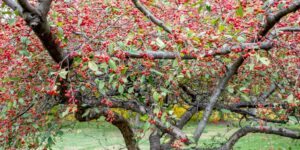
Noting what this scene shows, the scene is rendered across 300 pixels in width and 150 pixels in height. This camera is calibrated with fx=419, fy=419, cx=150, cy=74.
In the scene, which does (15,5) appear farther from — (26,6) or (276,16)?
(276,16)

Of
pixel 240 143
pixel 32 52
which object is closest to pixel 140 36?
pixel 32 52

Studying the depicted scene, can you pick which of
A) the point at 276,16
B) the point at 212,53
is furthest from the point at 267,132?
the point at 276,16

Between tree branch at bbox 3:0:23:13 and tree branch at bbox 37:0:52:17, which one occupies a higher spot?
tree branch at bbox 37:0:52:17

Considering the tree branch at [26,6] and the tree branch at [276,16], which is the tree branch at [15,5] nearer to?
the tree branch at [26,6]

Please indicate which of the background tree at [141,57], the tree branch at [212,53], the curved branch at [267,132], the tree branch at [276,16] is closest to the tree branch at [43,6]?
the background tree at [141,57]

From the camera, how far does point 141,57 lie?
3.05 meters

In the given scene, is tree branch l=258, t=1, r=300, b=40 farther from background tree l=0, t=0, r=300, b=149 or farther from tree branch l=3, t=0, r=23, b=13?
tree branch l=3, t=0, r=23, b=13

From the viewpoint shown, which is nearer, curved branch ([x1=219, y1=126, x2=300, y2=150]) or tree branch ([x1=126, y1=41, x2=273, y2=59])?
tree branch ([x1=126, y1=41, x2=273, y2=59])

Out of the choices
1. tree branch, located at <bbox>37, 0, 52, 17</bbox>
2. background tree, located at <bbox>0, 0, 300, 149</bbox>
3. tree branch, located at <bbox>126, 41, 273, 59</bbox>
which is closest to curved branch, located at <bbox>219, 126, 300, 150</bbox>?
background tree, located at <bbox>0, 0, 300, 149</bbox>

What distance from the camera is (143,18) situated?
11.5 ft

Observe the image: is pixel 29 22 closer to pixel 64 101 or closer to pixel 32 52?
pixel 32 52

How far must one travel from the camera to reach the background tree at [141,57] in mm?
2822

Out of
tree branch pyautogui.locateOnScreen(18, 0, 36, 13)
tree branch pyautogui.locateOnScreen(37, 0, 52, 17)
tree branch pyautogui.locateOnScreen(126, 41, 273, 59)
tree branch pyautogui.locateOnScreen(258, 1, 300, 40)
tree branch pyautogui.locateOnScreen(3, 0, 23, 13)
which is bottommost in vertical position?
tree branch pyautogui.locateOnScreen(3, 0, 23, 13)

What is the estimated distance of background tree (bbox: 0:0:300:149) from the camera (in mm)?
2822
